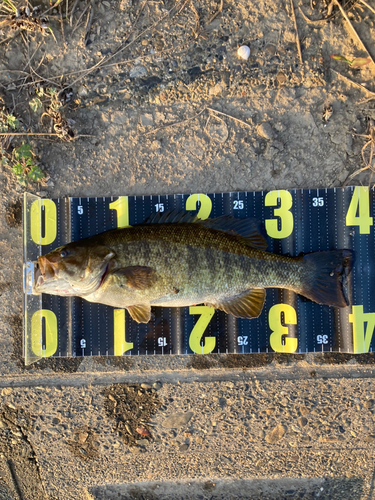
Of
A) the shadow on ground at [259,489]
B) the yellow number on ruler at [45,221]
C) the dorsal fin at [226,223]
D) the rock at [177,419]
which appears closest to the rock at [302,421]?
the shadow on ground at [259,489]

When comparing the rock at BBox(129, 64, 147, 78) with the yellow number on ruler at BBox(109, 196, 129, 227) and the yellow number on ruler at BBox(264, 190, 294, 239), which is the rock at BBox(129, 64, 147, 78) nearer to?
the yellow number on ruler at BBox(109, 196, 129, 227)

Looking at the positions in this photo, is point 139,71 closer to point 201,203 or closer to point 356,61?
point 201,203

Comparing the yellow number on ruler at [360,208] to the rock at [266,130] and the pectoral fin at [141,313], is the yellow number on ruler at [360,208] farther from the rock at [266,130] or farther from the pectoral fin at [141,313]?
the pectoral fin at [141,313]

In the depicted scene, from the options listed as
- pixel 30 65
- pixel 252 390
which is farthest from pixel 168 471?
pixel 30 65

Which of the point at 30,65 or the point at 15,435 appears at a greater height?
the point at 30,65

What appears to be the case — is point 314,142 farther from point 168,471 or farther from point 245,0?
point 168,471

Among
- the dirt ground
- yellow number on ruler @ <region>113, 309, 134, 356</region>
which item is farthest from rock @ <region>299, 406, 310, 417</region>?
yellow number on ruler @ <region>113, 309, 134, 356</region>

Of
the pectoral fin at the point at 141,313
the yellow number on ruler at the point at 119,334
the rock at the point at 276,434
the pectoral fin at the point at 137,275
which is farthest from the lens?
the rock at the point at 276,434
